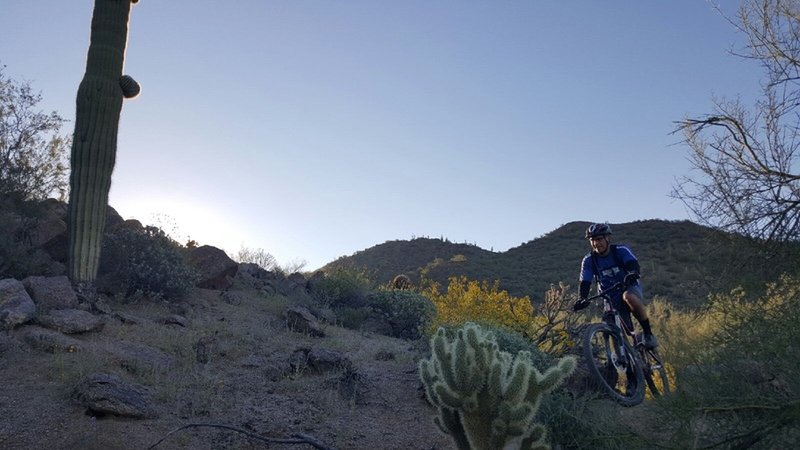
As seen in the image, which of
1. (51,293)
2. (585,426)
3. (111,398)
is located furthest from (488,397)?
(51,293)

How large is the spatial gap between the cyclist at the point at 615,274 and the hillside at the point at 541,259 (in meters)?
11.3

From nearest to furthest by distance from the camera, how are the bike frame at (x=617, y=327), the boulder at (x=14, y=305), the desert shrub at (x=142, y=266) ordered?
the bike frame at (x=617, y=327) < the boulder at (x=14, y=305) < the desert shrub at (x=142, y=266)

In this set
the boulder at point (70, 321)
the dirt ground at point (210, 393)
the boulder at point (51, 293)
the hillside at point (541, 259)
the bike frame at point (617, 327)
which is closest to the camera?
the dirt ground at point (210, 393)

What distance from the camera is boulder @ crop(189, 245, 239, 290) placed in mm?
13852

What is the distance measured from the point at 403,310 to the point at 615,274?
6.60m

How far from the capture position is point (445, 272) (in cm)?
3152

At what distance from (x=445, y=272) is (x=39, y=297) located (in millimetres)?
23307

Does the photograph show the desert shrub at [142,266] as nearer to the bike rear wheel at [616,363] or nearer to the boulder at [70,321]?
the boulder at [70,321]

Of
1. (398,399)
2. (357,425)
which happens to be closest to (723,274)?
(398,399)

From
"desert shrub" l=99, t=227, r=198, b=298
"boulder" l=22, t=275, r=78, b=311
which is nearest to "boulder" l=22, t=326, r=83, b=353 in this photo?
"boulder" l=22, t=275, r=78, b=311

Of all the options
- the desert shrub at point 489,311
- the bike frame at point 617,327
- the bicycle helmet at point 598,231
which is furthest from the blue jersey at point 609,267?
the desert shrub at point 489,311

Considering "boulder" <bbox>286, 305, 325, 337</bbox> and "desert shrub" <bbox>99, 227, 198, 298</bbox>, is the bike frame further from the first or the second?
"desert shrub" <bbox>99, 227, 198, 298</bbox>

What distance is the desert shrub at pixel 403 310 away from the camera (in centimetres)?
1364

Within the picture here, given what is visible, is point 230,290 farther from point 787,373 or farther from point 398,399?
point 787,373
